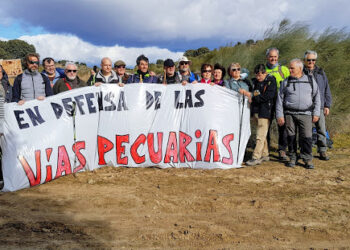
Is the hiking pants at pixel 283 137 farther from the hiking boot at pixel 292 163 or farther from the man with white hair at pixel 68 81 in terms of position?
the man with white hair at pixel 68 81

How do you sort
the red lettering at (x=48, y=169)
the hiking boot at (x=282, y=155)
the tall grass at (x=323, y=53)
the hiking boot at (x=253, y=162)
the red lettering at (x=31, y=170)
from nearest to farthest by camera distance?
1. the red lettering at (x=31, y=170)
2. the red lettering at (x=48, y=169)
3. the hiking boot at (x=253, y=162)
4. the hiking boot at (x=282, y=155)
5. the tall grass at (x=323, y=53)

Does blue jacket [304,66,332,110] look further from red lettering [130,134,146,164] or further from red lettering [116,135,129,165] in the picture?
red lettering [116,135,129,165]

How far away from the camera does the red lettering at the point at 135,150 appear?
580cm

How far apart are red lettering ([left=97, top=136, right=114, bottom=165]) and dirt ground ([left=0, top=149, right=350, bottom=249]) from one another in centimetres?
18

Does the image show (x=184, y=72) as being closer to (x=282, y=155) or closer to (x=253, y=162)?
(x=253, y=162)

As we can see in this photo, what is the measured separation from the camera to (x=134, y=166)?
19.1 feet

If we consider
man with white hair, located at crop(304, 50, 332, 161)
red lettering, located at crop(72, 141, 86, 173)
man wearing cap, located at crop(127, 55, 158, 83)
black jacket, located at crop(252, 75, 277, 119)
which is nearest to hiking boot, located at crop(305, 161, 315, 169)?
man with white hair, located at crop(304, 50, 332, 161)

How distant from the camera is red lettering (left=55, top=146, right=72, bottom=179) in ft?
17.2

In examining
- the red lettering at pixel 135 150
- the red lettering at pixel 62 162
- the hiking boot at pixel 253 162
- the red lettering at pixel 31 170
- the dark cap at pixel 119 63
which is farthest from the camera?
the dark cap at pixel 119 63

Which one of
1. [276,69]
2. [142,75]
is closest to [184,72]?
[142,75]

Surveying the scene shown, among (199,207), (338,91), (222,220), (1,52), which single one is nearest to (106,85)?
(199,207)

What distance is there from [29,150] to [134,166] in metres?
1.80

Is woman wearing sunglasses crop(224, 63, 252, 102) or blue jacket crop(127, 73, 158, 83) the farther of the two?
blue jacket crop(127, 73, 158, 83)

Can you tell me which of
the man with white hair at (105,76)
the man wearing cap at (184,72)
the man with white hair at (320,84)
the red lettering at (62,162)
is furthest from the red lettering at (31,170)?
the man with white hair at (320,84)
